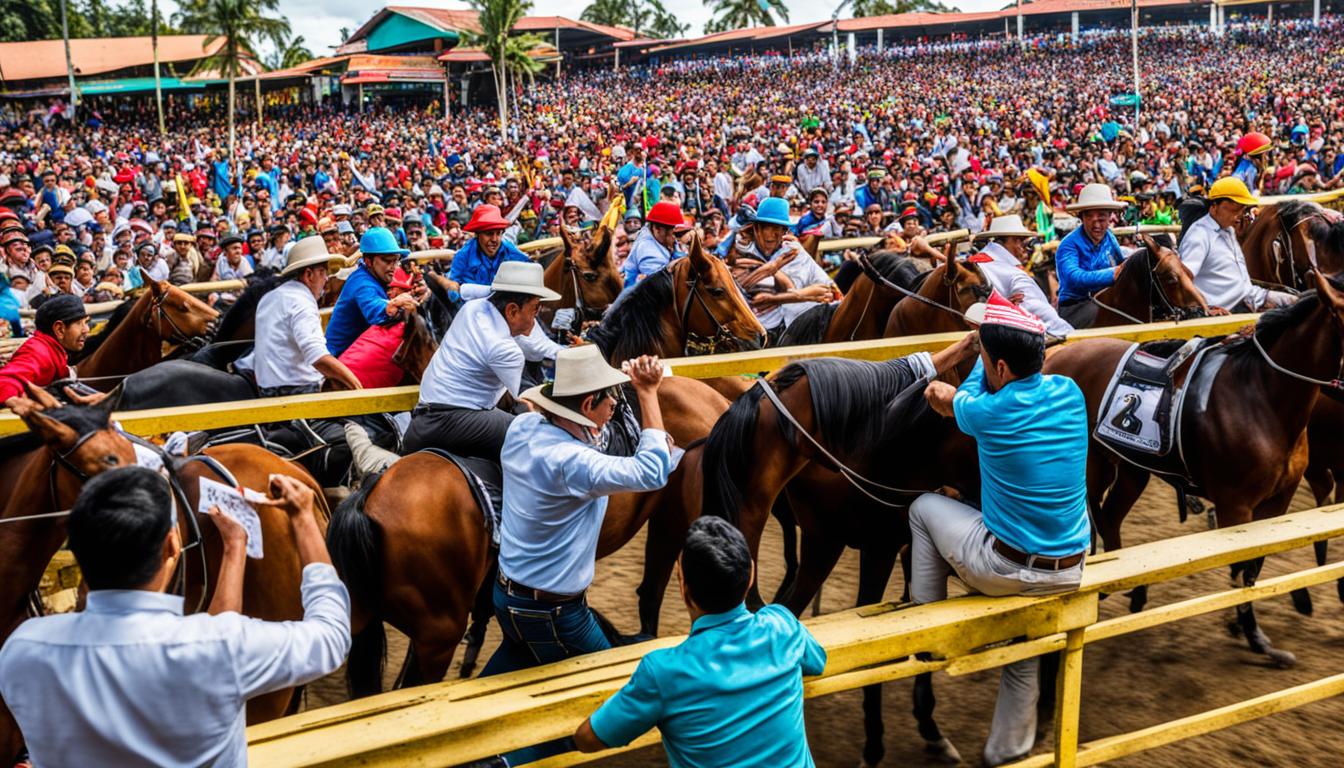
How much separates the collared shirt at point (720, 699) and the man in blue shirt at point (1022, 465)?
1.45 m

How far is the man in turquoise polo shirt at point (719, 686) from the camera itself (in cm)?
272

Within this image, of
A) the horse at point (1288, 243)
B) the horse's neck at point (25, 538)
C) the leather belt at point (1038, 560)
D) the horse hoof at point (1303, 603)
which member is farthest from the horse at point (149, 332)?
the horse at point (1288, 243)

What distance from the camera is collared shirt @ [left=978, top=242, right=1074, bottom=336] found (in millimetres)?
7012

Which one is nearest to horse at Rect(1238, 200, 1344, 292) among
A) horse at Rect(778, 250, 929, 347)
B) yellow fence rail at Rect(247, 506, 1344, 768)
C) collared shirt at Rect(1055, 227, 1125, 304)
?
collared shirt at Rect(1055, 227, 1125, 304)

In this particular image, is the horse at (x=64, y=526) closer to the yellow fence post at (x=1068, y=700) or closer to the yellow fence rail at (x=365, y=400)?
Answer: the yellow fence rail at (x=365, y=400)

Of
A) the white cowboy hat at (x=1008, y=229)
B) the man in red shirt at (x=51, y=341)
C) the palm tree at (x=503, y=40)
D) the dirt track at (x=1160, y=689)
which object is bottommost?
the dirt track at (x=1160, y=689)

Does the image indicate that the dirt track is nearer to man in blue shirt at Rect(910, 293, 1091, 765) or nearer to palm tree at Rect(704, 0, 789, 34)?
man in blue shirt at Rect(910, 293, 1091, 765)

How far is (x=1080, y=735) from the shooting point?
524 centimetres

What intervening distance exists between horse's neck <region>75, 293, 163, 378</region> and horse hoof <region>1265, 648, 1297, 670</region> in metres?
7.53

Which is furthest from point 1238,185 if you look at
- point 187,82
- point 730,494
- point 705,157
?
point 187,82

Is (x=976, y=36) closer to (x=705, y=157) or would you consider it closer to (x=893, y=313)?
(x=705, y=157)

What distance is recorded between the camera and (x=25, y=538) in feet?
12.3

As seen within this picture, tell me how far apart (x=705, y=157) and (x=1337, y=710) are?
21477 mm

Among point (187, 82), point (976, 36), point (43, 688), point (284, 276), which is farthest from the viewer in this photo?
point (976, 36)
